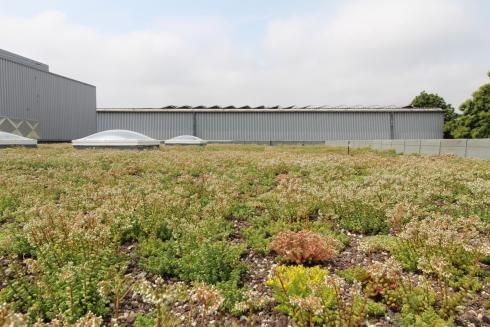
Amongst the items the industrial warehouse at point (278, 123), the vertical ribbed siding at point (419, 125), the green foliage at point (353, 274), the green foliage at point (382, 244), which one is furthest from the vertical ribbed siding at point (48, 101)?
the vertical ribbed siding at point (419, 125)

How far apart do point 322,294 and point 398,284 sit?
3.96 feet

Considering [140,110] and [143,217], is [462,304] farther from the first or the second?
[140,110]

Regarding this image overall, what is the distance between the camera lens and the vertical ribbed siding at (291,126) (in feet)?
193

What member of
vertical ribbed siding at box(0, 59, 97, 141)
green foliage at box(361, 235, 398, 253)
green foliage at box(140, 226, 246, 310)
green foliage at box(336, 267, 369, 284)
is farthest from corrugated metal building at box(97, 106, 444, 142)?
green foliage at box(336, 267, 369, 284)

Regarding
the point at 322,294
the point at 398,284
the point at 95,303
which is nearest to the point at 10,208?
the point at 95,303

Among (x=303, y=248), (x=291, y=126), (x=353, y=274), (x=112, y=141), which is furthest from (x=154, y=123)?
(x=353, y=274)

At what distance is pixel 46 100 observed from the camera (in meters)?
45.9

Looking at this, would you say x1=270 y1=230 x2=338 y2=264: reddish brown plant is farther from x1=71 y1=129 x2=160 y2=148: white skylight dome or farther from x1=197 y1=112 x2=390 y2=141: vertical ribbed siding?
x1=197 y1=112 x2=390 y2=141: vertical ribbed siding

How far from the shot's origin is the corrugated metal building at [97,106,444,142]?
58.6 m

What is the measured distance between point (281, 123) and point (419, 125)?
22.0 meters

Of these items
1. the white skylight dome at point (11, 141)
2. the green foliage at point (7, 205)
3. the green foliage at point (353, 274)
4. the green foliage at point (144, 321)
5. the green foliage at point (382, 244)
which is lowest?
the green foliage at point (144, 321)

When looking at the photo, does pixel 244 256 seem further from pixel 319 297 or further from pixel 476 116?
pixel 476 116

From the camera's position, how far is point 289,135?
59.1m

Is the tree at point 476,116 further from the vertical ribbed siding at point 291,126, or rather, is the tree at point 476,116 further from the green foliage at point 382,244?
the green foliage at point 382,244
